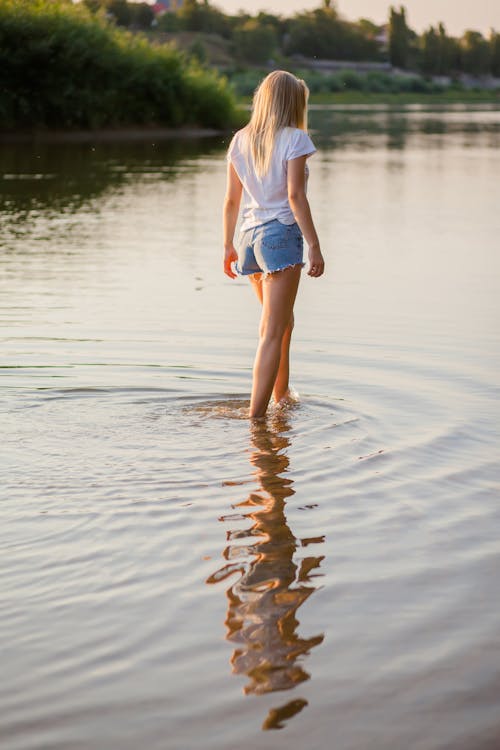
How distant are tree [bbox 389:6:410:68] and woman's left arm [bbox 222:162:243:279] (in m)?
175

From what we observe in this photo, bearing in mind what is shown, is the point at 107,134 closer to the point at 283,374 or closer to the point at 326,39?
the point at 283,374

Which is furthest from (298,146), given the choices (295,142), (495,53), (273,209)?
(495,53)

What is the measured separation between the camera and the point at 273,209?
21.5ft

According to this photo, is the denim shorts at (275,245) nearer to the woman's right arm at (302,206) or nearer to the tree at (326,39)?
the woman's right arm at (302,206)

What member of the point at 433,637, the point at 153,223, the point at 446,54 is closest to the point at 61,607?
the point at 433,637

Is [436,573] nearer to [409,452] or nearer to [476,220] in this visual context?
[409,452]

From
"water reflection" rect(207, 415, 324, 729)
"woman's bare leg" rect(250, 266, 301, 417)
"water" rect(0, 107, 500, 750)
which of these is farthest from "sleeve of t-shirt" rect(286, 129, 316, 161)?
"water reflection" rect(207, 415, 324, 729)

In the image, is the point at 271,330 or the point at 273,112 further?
the point at 271,330

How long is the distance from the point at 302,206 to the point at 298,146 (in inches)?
11.7

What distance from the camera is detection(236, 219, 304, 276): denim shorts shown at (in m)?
6.55

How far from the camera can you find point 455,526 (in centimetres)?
480

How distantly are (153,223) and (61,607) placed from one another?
13204mm

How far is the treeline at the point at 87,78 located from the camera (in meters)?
43.6

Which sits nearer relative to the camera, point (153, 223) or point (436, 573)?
point (436, 573)
